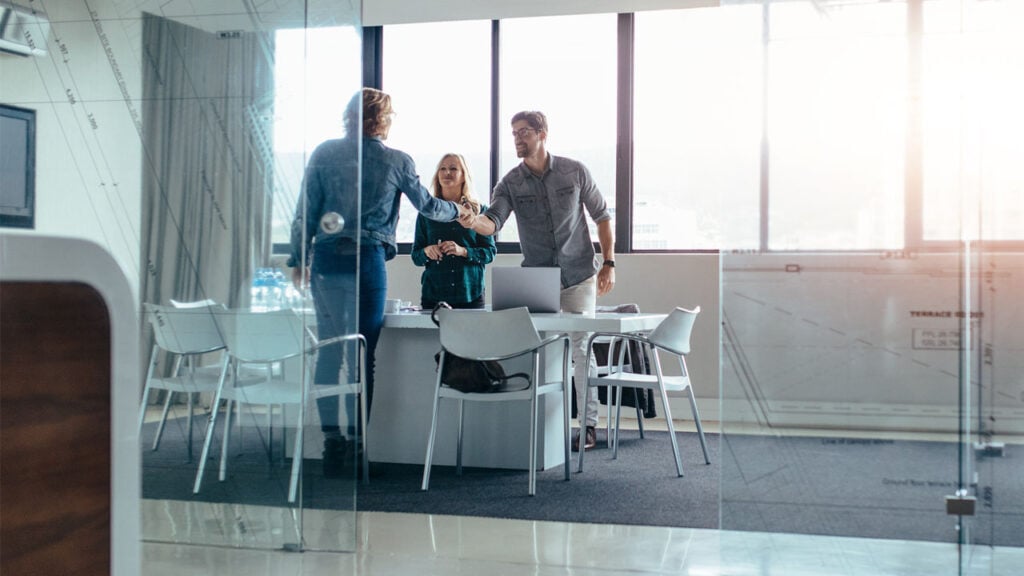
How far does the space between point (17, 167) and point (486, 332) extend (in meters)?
1.91

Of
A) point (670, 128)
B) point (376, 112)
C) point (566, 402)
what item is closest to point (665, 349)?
point (566, 402)

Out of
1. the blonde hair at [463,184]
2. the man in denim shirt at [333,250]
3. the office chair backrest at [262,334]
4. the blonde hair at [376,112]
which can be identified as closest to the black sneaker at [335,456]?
the man in denim shirt at [333,250]

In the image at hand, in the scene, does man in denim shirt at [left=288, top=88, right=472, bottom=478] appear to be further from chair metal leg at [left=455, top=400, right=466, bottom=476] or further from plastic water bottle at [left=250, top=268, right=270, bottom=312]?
Answer: chair metal leg at [left=455, top=400, right=466, bottom=476]

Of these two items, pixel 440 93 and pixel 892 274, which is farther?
pixel 440 93

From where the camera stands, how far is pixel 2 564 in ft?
2.41

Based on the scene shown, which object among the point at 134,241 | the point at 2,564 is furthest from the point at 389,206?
the point at 2,564

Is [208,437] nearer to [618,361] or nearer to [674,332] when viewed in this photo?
[674,332]

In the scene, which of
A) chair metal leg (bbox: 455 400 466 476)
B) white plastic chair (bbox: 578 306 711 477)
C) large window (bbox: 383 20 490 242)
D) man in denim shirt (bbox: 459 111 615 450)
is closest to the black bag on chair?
chair metal leg (bbox: 455 400 466 476)

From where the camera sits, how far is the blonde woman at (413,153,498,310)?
16.1 feet

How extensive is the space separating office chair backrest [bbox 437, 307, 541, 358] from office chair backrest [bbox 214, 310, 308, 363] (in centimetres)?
112

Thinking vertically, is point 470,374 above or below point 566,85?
below

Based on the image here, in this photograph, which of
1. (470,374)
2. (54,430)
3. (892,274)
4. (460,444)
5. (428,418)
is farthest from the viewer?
(428,418)

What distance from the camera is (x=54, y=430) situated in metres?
0.75

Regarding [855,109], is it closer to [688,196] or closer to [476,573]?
[476,573]
